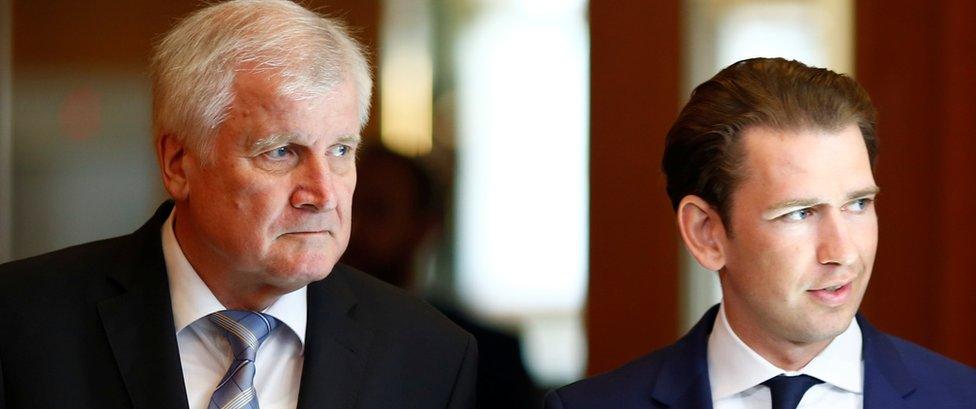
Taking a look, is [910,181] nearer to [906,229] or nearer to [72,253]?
[906,229]

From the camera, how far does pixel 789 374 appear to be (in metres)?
2.45

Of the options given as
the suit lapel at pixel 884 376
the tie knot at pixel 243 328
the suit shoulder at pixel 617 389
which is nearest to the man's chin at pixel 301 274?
the tie knot at pixel 243 328

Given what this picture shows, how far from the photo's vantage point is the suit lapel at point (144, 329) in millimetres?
2467

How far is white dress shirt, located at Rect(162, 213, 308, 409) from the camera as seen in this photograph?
2551 mm

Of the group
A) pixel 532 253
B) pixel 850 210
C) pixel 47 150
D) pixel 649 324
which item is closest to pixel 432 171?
pixel 532 253

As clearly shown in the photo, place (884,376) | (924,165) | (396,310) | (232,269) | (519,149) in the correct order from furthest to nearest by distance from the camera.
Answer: (519,149) → (924,165) → (396,310) → (232,269) → (884,376)

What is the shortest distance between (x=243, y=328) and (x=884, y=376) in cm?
109

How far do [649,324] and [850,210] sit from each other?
117cm

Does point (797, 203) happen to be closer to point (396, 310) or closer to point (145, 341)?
point (396, 310)

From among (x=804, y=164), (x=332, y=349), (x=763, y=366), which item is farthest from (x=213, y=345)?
(x=804, y=164)

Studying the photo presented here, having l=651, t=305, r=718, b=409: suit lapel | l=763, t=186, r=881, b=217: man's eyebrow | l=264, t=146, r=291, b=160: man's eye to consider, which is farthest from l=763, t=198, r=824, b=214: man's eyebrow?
l=264, t=146, r=291, b=160: man's eye

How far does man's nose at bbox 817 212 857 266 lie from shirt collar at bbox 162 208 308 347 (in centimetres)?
92

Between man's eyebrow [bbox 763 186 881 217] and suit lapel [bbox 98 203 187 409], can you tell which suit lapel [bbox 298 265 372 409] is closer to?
suit lapel [bbox 98 203 187 409]

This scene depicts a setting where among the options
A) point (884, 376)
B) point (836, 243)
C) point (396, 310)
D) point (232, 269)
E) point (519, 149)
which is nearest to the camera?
point (836, 243)
